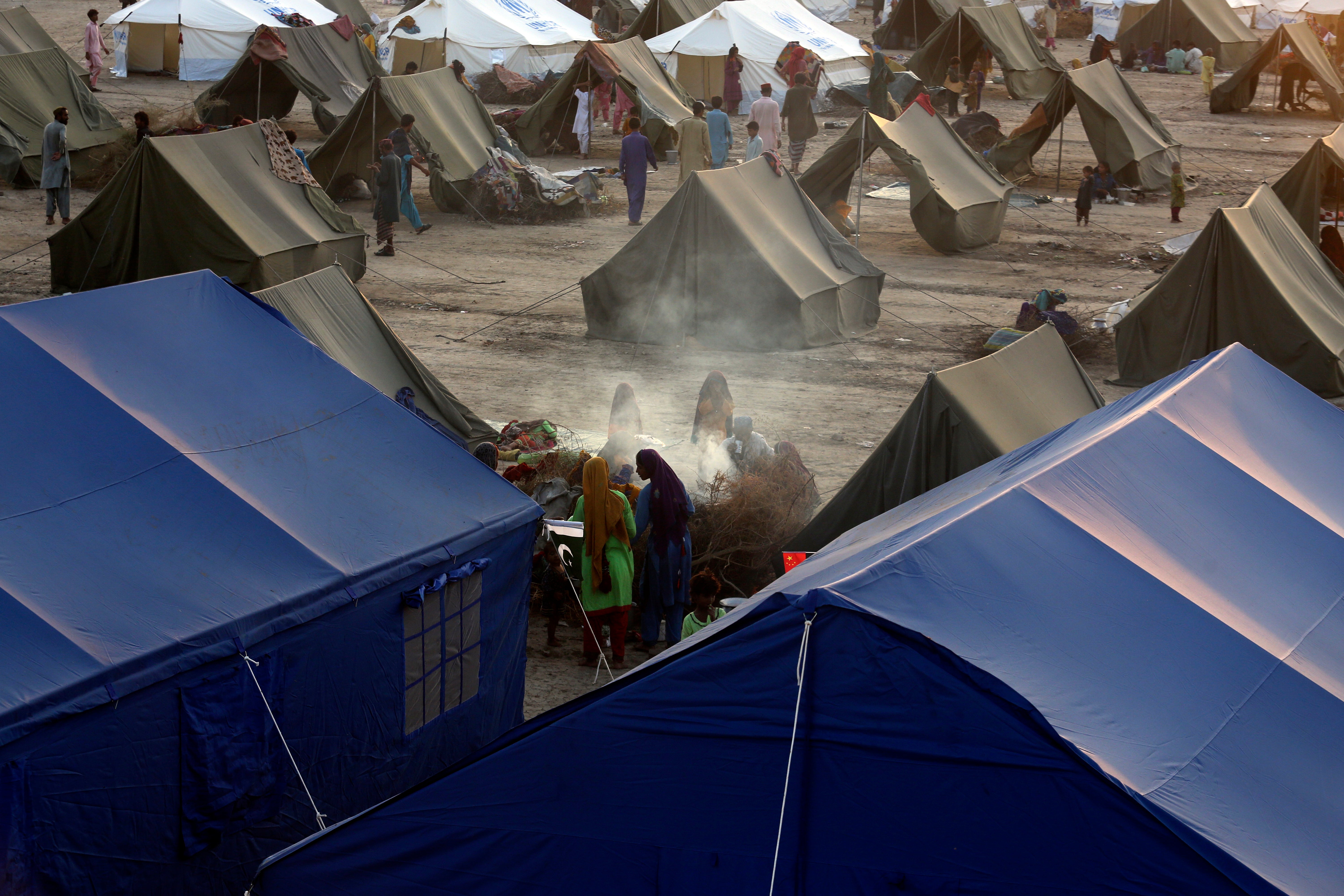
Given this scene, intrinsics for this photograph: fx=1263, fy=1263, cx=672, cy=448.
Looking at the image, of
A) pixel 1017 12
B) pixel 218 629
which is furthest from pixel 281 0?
pixel 218 629

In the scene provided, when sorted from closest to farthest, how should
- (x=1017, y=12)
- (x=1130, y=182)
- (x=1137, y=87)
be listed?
(x=1130, y=182) → (x=1017, y=12) → (x=1137, y=87)

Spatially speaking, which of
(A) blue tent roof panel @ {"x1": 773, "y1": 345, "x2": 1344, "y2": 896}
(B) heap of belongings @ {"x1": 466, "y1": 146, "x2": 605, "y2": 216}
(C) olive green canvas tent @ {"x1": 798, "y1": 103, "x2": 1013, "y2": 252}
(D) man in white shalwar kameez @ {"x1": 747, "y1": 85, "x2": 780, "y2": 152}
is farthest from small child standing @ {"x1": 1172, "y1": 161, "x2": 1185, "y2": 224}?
(A) blue tent roof panel @ {"x1": 773, "y1": 345, "x2": 1344, "y2": 896}

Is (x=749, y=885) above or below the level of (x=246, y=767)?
above

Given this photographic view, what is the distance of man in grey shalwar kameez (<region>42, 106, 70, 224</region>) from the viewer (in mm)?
16531

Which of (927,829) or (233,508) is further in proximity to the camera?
(233,508)

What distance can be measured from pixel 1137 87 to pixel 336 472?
33.5 metres

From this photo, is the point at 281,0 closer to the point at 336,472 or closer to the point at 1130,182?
the point at 1130,182

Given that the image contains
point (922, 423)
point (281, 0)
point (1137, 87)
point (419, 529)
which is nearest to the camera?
point (419, 529)

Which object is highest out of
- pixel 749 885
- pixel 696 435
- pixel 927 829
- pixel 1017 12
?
pixel 1017 12

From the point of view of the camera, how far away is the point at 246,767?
5004 millimetres

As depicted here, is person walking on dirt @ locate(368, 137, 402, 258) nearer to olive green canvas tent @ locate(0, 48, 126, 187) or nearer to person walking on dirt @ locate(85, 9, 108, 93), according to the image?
olive green canvas tent @ locate(0, 48, 126, 187)

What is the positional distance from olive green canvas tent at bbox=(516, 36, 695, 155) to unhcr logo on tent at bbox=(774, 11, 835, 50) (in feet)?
17.8

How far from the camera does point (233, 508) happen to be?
17.4 feet

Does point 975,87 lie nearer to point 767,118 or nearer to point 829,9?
point 767,118
